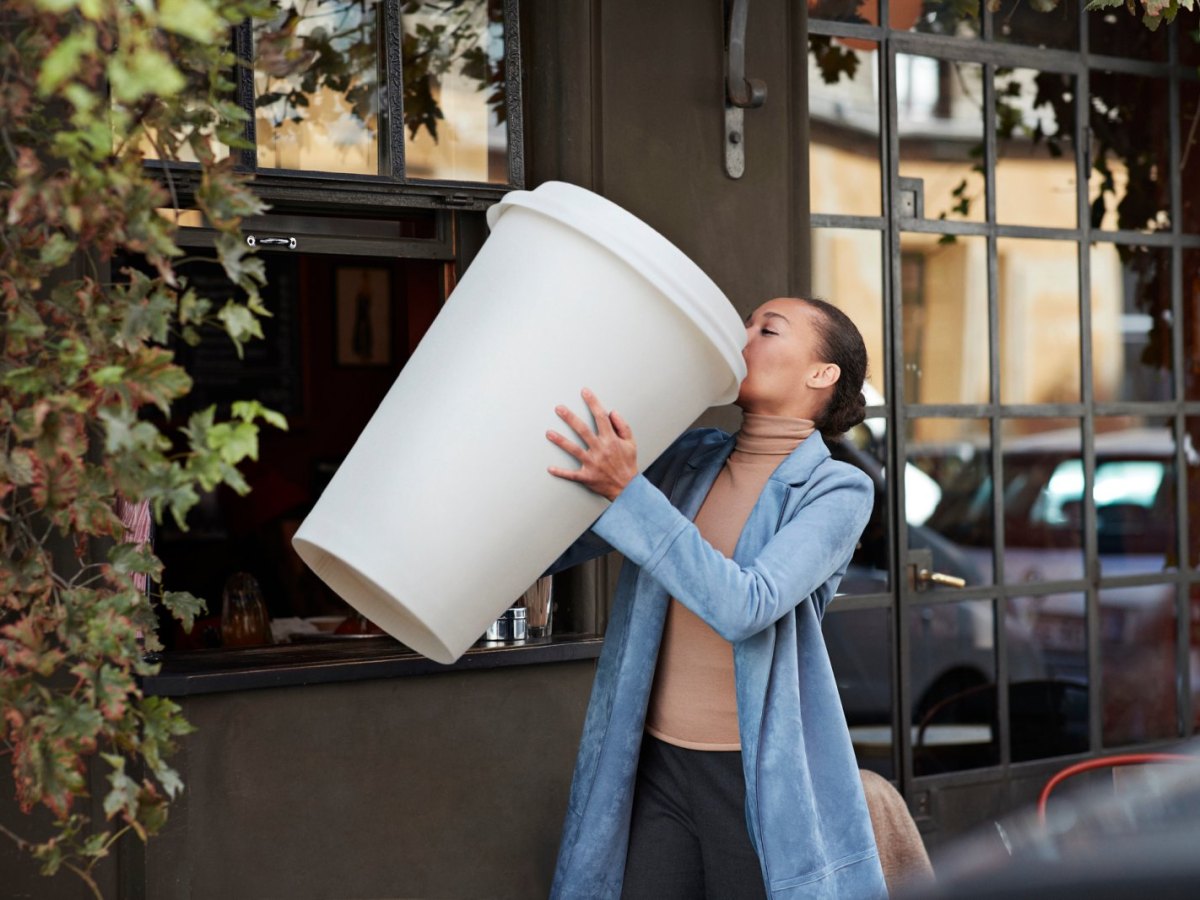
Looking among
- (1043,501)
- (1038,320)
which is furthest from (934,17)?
(1043,501)

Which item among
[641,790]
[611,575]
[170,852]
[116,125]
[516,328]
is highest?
[116,125]

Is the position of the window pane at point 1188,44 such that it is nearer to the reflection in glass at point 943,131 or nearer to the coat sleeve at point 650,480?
the reflection in glass at point 943,131

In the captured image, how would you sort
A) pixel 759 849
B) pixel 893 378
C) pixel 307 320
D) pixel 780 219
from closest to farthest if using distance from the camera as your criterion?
1. pixel 759 849
2. pixel 780 219
3. pixel 893 378
4. pixel 307 320

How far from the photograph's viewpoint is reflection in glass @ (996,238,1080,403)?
185 inches

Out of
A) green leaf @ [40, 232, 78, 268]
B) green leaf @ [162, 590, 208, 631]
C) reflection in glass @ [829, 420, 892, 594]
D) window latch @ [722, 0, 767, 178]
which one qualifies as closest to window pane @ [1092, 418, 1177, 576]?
reflection in glass @ [829, 420, 892, 594]

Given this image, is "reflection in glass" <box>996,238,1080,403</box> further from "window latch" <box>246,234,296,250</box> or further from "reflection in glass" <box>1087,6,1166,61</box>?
"window latch" <box>246,234,296,250</box>

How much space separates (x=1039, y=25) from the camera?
4699mm

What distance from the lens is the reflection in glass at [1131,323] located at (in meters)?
4.95

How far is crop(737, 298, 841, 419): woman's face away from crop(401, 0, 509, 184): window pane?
1154mm

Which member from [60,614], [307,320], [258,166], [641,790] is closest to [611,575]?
[641,790]

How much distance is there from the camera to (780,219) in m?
3.95

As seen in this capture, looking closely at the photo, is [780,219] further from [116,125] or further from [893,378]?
[116,125]

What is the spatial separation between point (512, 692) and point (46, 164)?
1.57 metres

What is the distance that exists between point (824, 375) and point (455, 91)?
1.39m
